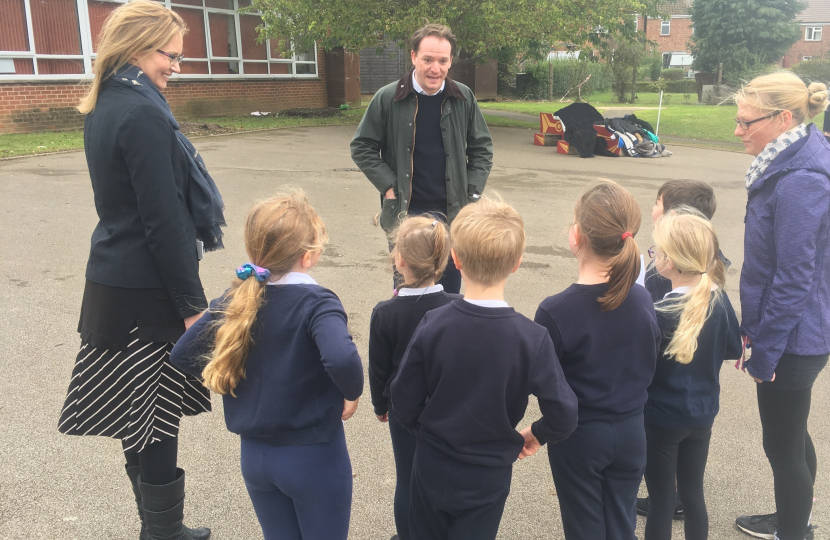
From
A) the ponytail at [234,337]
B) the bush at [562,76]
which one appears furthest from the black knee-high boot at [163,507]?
the bush at [562,76]

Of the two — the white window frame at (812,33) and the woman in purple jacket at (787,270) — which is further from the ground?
the white window frame at (812,33)

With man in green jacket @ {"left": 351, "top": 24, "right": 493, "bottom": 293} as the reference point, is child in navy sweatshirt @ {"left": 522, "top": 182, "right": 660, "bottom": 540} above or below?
below

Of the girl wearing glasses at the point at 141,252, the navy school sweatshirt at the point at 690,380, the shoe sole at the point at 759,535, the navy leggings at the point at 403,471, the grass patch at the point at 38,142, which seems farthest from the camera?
the grass patch at the point at 38,142

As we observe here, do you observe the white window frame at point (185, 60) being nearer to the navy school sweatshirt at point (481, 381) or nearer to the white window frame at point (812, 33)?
the navy school sweatshirt at point (481, 381)

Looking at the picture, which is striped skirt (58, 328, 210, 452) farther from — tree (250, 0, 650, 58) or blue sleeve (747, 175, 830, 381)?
tree (250, 0, 650, 58)

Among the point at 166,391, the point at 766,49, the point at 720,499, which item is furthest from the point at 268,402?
the point at 766,49

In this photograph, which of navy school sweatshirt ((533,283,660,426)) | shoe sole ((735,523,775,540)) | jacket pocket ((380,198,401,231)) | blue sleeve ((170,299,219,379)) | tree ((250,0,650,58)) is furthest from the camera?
tree ((250,0,650,58))

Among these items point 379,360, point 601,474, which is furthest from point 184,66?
point 601,474

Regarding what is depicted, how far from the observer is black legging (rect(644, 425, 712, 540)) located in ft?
8.13

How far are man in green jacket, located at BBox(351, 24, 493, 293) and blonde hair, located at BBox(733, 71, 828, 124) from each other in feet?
5.71

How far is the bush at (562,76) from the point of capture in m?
35.5

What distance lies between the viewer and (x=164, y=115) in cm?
233

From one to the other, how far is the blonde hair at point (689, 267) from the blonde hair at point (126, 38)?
197cm

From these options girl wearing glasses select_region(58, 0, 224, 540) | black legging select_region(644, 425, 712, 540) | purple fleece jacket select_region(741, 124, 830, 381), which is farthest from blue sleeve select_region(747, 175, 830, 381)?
girl wearing glasses select_region(58, 0, 224, 540)
